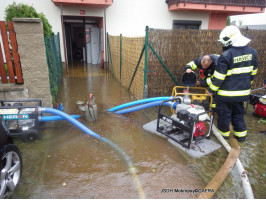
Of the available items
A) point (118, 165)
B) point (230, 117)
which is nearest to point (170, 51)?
point (230, 117)

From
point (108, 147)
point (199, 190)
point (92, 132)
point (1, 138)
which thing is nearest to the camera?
point (1, 138)

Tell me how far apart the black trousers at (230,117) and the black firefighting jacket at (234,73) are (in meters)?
0.17

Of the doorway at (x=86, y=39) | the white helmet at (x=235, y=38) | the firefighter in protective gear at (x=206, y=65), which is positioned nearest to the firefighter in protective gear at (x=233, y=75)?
the white helmet at (x=235, y=38)

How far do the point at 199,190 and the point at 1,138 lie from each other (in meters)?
2.57

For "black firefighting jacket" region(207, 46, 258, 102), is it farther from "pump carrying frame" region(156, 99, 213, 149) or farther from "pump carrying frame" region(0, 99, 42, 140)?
"pump carrying frame" region(0, 99, 42, 140)

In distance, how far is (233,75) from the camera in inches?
134

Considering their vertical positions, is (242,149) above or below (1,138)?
below

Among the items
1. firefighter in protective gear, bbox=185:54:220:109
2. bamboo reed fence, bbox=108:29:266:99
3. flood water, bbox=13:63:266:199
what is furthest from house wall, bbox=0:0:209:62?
flood water, bbox=13:63:266:199

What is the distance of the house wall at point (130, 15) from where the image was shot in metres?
10.3

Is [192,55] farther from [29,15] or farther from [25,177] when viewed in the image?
[29,15]

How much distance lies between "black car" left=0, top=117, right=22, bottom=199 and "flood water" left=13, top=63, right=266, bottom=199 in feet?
0.50

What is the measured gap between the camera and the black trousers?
363 centimetres

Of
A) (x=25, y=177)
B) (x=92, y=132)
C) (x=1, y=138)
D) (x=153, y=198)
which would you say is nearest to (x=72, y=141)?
(x=92, y=132)

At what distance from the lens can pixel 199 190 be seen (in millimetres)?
2498
